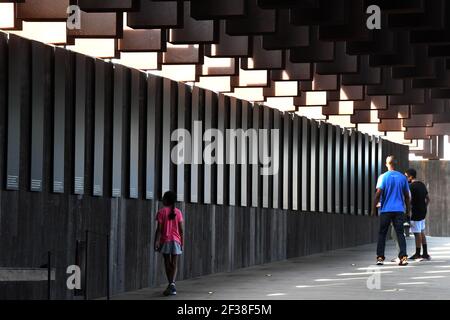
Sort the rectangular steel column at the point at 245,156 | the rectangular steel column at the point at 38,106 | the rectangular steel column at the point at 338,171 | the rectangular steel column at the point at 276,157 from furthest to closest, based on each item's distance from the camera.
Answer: the rectangular steel column at the point at 338,171 < the rectangular steel column at the point at 276,157 < the rectangular steel column at the point at 245,156 < the rectangular steel column at the point at 38,106

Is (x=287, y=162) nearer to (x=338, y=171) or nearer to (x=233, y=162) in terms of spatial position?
(x=233, y=162)

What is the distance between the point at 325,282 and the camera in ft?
60.4

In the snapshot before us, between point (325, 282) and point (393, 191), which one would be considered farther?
point (393, 191)

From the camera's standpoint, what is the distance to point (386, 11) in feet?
Answer: 46.8

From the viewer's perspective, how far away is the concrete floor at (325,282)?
638 inches

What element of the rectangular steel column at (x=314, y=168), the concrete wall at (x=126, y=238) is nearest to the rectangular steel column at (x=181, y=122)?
the concrete wall at (x=126, y=238)

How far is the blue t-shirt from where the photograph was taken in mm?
20078

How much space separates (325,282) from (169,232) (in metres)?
3.00

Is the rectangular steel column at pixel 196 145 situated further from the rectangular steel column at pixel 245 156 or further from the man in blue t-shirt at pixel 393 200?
the man in blue t-shirt at pixel 393 200

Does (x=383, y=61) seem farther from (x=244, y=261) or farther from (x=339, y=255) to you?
(x=339, y=255)

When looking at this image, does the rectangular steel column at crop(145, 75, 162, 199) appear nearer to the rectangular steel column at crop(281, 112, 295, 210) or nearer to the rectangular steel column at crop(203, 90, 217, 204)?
the rectangular steel column at crop(203, 90, 217, 204)

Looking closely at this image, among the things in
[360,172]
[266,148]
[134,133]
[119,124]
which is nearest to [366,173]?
[360,172]

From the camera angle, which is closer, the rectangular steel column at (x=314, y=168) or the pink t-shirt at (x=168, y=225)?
the pink t-shirt at (x=168, y=225)

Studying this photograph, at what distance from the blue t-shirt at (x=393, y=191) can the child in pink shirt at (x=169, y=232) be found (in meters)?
4.71
